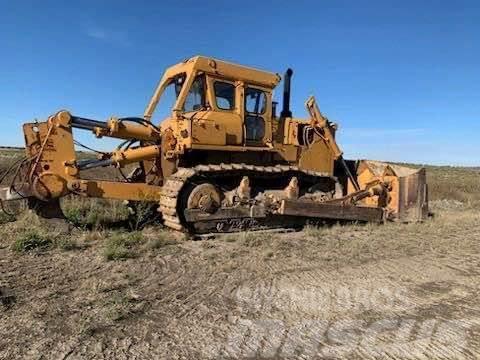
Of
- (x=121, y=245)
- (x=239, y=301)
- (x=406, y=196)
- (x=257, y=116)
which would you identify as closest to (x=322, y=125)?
(x=257, y=116)

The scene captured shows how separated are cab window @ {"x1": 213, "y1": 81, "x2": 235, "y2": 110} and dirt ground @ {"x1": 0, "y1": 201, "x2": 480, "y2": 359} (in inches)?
118

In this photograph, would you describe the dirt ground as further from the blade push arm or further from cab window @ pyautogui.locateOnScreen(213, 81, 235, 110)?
the blade push arm

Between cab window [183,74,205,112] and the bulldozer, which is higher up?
cab window [183,74,205,112]

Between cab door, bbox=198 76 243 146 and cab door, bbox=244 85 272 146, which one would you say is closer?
cab door, bbox=198 76 243 146

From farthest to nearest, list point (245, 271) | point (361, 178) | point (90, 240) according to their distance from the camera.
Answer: point (361, 178) < point (90, 240) < point (245, 271)

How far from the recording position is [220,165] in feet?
32.9

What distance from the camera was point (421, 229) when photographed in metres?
11.4

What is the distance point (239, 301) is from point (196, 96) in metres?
5.80

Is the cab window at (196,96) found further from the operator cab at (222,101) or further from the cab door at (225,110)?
the cab door at (225,110)

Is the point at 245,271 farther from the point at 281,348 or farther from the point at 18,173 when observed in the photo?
the point at 18,173

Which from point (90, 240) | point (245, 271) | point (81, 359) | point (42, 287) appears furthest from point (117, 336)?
point (90, 240)

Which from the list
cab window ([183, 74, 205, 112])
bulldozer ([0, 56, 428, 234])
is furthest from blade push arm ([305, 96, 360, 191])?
cab window ([183, 74, 205, 112])

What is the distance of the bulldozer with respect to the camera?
9.00 m

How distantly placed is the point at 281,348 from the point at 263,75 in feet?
25.3
